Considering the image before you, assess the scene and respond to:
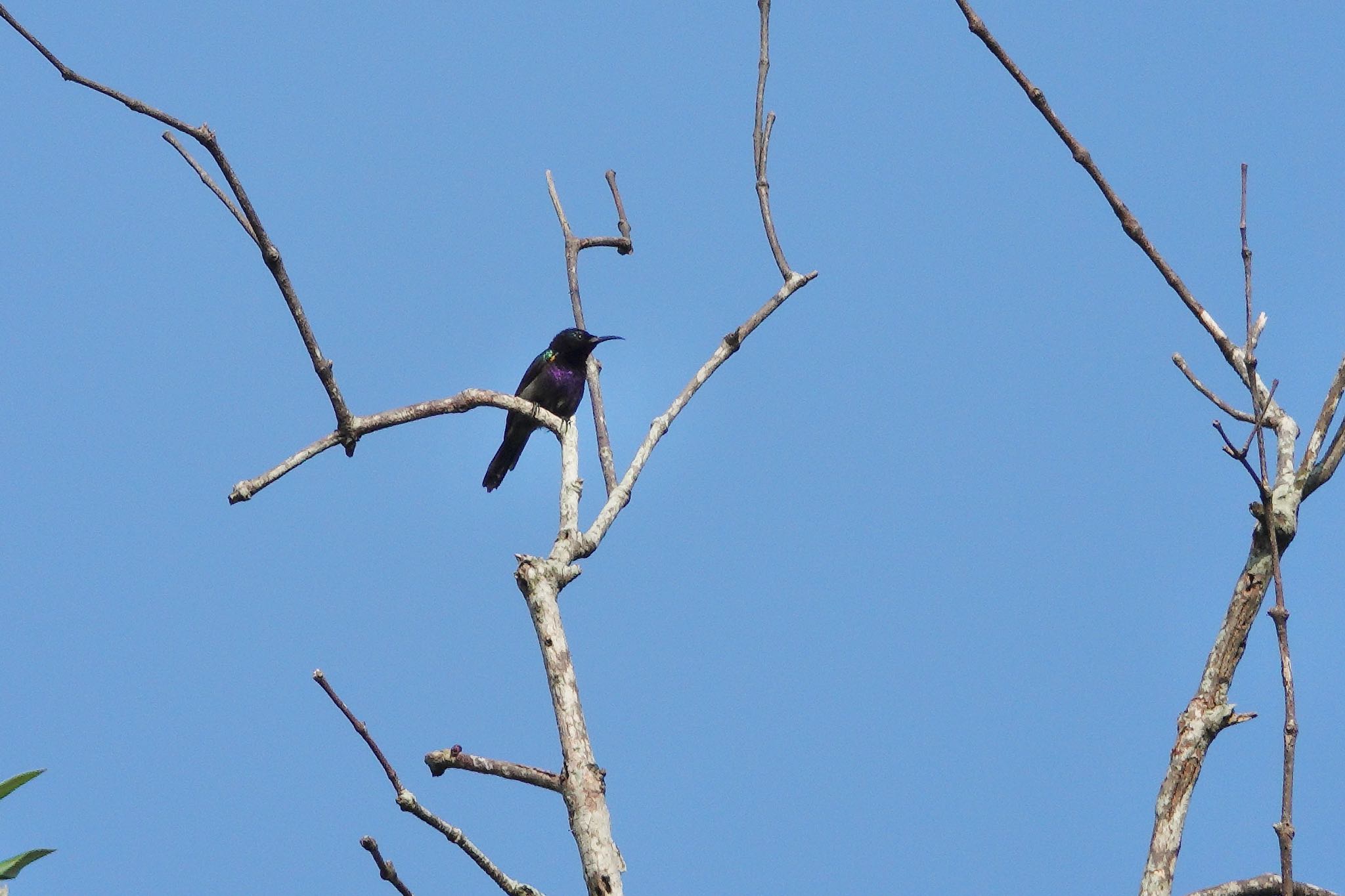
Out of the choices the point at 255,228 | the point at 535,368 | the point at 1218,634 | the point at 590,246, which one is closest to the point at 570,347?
the point at 535,368

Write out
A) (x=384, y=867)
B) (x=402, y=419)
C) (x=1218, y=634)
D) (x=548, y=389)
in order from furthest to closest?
1. (x=548, y=389)
2. (x=402, y=419)
3. (x=1218, y=634)
4. (x=384, y=867)

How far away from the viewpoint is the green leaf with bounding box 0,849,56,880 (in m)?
3.60

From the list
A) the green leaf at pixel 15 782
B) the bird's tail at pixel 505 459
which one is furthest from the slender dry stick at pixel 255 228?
the bird's tail at pixel 505 459

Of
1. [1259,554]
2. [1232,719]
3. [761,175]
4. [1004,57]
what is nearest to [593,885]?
[1232,719]

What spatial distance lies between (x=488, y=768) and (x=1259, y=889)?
2173 millimetres

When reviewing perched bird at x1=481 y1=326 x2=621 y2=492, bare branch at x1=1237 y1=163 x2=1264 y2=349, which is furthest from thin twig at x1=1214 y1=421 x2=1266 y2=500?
perched bird at x1=481 y1=326 x2=621 y2=492

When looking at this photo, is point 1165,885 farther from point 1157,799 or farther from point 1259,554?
point 1259,554

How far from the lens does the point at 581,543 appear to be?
15.0 feet

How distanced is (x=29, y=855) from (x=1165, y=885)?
10.1 feet

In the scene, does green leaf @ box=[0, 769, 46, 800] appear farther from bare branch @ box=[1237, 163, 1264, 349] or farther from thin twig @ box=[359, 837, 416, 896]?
bare branch @ box=[1237, 163, 1264, 349]

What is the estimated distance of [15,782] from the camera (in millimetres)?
3691

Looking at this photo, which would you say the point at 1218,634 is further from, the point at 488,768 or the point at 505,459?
the point at 505,459

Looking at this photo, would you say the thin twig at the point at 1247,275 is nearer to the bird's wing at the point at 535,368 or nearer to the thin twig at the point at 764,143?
the thin twig at the point at 764,143

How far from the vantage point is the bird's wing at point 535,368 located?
10.6m
